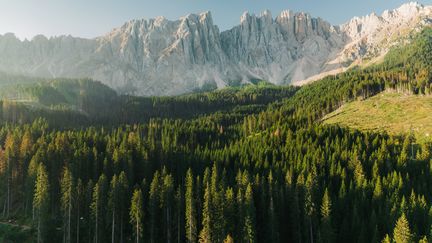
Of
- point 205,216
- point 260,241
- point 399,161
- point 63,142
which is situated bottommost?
point 260,241

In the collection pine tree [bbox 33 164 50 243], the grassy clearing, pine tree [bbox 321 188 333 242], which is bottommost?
pine tree [bbox 321 188 333 242]

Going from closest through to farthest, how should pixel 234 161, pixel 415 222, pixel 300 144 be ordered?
pixel 415 222 < pixel 234 161 < pixel 300 144

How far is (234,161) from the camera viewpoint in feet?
405

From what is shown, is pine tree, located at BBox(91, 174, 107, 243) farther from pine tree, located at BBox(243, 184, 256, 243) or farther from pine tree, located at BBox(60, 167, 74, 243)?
pine tree, located at BBox(243, 184, 256, 243)

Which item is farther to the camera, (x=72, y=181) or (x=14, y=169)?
(x=14, y=169)

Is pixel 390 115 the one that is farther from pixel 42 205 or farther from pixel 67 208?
pixel 42 205

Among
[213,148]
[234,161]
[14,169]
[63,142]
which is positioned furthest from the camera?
[213,148]

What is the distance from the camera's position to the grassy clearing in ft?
477

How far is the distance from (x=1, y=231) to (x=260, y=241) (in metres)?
57.9

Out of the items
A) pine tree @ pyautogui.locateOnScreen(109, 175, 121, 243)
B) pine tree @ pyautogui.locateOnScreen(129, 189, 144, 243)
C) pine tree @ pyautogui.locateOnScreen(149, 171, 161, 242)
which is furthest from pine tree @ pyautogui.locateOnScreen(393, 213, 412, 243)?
pine tree @ pyautogui.locateOnScreen(109, 175, 121, 243)

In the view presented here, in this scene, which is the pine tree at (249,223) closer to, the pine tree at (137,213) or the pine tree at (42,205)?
the pine tree at (137,213)

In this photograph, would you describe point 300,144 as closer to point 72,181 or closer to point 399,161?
point 399,161

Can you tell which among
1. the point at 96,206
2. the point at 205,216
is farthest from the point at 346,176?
the point at 96,206

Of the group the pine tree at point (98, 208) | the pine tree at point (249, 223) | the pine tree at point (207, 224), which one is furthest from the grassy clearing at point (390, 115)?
the pine tree at point (98, 208)
